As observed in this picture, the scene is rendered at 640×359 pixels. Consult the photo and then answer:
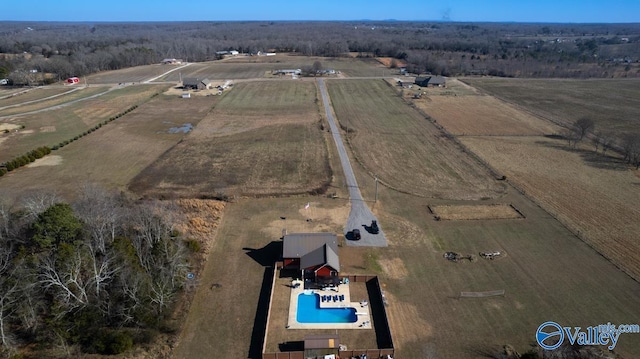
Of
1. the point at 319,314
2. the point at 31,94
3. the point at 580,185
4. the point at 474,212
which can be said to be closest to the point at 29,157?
the point at 319,314

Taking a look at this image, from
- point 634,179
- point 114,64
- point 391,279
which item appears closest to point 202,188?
point 391,279

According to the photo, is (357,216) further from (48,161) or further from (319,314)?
(48,161)

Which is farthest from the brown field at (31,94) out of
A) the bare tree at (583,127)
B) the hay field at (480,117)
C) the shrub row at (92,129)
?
the bare tree at (583,127)

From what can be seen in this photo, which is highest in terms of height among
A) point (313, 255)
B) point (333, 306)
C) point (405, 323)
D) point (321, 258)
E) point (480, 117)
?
point (480, 117)

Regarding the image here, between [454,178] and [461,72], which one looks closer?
[454,178]

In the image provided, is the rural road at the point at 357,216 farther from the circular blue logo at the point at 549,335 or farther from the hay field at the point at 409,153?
the circular blue logo at the point at 549,335

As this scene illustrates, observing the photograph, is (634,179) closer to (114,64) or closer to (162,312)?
(162,312)

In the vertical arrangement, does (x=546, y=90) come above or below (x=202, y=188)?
above

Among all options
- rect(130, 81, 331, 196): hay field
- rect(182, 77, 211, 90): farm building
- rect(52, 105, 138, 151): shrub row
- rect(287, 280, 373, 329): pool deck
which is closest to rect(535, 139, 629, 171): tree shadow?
rect(130, 81, 331, 196): hay field
